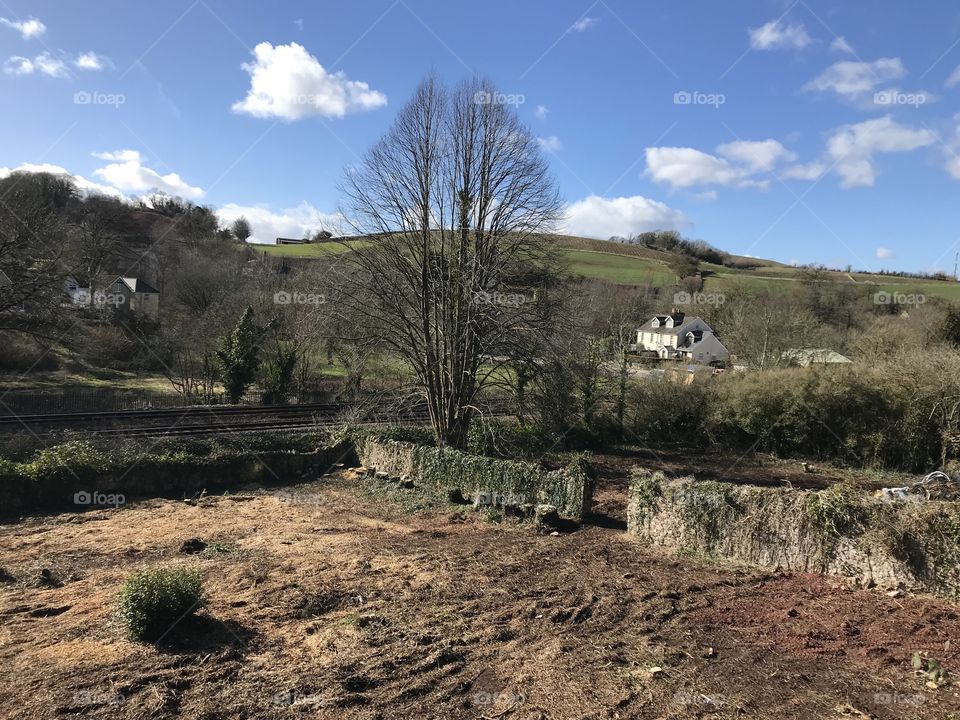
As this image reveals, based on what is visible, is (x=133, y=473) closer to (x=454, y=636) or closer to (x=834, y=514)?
(x=454, y=636)

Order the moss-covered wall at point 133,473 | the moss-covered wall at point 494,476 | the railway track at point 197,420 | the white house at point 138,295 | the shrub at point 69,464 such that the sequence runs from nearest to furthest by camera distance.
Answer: the moss-covered wall at point 494,476 → the moss-covered wall at point 133,473 → the shrub at point 69,464 → the railway track at point 197,420 → the white house at point 138,295

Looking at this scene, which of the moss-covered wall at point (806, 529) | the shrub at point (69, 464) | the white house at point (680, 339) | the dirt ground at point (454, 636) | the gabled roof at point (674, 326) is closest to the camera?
the dirt ground at point (454, 636)

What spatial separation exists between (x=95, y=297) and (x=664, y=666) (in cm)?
5062

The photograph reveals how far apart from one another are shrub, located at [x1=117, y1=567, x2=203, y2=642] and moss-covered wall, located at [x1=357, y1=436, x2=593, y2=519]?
8.37 metres

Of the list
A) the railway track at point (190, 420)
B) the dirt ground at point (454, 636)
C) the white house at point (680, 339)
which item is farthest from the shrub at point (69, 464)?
the white house at point (680, 339)

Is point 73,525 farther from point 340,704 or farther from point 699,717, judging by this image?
point 699,717

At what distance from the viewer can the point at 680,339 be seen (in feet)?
180

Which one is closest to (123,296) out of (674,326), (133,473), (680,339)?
(133,473)

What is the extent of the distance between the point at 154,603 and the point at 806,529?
9.81 meters

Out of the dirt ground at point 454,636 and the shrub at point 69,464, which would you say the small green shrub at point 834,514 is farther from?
the shrub at point 69,464

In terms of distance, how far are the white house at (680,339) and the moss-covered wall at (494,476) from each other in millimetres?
35936

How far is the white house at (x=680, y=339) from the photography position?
51188mm

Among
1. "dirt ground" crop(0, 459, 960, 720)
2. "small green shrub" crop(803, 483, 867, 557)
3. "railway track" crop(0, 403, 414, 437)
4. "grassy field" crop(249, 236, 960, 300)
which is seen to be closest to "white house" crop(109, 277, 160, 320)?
"grassy field" crop(249, 236, 960, 300)

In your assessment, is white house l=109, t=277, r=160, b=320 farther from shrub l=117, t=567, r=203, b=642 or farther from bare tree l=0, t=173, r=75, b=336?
shrub l=117, t=567, r=203, b=642
